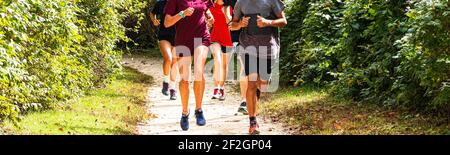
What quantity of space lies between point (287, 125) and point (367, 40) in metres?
1.97

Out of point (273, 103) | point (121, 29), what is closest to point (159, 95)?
point (121, 29)

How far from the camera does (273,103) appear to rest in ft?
42.2

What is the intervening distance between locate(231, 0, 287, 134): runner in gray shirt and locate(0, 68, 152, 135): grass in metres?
1.75

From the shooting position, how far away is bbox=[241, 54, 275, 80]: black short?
30.4 feet

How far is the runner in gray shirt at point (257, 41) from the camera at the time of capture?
30.4 ft

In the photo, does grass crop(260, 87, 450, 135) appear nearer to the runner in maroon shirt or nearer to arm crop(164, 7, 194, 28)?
the runner in maroon shirt

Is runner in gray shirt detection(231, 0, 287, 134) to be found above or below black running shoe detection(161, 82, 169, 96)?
above

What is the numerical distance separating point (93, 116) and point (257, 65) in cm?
268

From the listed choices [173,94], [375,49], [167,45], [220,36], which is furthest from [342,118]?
[173,94]

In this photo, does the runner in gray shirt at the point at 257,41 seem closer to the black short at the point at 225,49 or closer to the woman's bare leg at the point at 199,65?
the woman's bare leg at the point at 199,65

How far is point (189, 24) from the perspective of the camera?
31.3 ft

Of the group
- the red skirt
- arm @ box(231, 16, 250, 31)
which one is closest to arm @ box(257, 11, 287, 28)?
arm @ box(231, 16, 250, 31)
